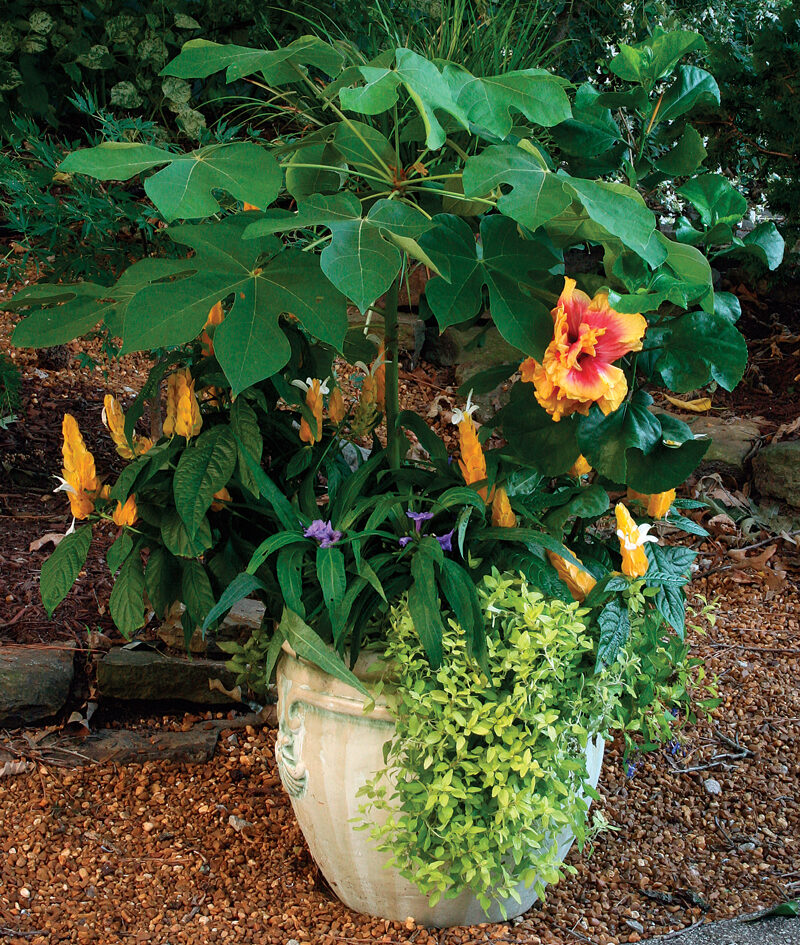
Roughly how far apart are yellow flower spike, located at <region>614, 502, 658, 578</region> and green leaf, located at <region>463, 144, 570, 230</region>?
1.78 feet

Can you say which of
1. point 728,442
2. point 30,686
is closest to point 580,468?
point 30,686

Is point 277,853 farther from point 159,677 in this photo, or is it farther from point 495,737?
point 495,737

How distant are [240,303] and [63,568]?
610mm

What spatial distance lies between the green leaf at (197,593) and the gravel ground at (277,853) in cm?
57

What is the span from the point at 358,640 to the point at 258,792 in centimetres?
79

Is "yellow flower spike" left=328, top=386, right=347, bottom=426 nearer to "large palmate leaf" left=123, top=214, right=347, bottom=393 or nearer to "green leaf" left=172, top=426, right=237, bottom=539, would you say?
"green leaf" left=172, top=426, right=237, bottom=539

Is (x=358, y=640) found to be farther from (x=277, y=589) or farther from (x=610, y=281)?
(x=610, y=281)

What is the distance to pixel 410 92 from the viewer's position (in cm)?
106

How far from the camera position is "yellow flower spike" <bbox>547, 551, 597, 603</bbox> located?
60.2 inches

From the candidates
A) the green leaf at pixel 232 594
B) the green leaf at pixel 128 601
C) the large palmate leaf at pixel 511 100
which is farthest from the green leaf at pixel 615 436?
the green leaf at pixel 128 601

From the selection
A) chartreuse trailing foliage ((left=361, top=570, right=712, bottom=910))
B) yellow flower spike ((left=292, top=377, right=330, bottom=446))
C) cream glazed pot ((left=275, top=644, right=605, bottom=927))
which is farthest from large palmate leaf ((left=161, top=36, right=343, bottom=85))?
cream glazed pot ((left=275, top=644, right=605, bottom=927))

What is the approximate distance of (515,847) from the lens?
140cm

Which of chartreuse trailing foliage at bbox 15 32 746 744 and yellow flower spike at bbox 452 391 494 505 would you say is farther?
yellow flower spike at bbox 452 391 494 505

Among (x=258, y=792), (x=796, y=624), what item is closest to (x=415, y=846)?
(x=258, y=792)
